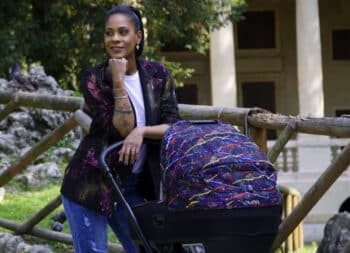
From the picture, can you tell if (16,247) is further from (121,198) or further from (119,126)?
(121,198)

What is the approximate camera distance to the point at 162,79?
8.70 ft

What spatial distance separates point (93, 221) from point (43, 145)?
2.22 metres

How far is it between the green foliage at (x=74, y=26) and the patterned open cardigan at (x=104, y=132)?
10.4m

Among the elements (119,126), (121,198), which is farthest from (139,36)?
(121,198)

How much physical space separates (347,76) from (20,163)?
22.8m

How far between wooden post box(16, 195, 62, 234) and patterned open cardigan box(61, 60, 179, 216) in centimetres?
196

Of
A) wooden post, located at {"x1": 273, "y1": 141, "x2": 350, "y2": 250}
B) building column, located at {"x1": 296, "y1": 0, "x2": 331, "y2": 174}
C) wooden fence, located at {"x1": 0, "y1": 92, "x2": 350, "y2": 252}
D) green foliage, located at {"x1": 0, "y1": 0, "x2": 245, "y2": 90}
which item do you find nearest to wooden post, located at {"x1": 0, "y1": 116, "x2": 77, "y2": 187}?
wooden fence, located at {"x1": 0, "y1": 92, "x2": 350, "y2": 252}

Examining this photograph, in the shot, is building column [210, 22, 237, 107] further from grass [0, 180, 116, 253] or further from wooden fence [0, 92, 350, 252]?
wooden fence [0, 92, 350, 252]

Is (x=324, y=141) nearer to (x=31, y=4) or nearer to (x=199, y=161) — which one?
(x=31, y=4)

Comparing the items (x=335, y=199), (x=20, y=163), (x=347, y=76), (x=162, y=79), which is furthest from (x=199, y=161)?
(x=347, y=76)

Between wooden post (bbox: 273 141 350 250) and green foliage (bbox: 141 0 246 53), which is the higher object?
green foliage (bbox: 141 0 246 53)

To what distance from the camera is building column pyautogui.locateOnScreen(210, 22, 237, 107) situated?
21.7m

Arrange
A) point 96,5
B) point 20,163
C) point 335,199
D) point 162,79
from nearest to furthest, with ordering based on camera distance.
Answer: point 162,79
point 20,163
point 96,5
point 335,199

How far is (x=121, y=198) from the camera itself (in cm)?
236
